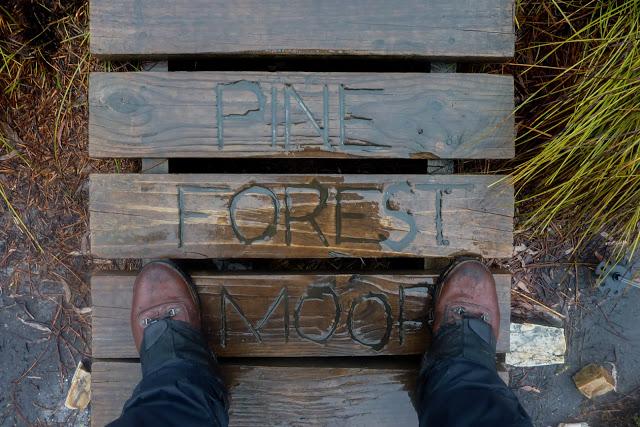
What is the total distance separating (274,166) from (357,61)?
48 centimetres

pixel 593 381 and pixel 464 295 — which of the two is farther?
pixel 593 381

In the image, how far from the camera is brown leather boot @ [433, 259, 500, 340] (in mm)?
1634

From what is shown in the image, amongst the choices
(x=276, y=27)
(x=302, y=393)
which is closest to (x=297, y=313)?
(x=302, y=393)

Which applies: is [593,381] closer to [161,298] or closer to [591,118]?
[591,118]

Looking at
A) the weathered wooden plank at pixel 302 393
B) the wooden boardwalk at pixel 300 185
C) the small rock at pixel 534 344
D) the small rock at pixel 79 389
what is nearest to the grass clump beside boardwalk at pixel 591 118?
the wooden boardwalk at pixel 300 185

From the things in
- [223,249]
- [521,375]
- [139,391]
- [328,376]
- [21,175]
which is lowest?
[521,375]

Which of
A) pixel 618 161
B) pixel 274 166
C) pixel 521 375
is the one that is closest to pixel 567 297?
pixel 521 375

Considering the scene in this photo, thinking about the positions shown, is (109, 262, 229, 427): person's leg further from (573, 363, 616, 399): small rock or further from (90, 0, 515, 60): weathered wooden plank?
(573, 363, 616, 399): small rock

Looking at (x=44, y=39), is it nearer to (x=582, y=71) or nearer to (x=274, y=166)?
(x=274, y=166)

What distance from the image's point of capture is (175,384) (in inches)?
57.2

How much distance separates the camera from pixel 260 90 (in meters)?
1.58

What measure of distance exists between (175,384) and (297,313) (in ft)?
1.45

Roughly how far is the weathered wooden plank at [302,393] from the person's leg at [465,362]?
141mm

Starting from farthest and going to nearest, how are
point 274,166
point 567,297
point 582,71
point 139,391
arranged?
point 567,297, point 274,166, point 582,71, point 139,391
